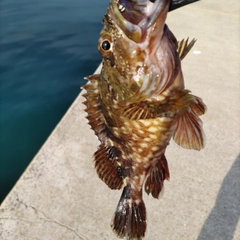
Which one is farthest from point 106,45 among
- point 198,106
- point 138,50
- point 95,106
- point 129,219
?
point 129,219

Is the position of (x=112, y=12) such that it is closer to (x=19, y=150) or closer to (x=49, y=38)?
(x=19, y=150)

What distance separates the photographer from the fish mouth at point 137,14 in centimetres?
143

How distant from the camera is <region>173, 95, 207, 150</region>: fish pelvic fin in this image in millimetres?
1805

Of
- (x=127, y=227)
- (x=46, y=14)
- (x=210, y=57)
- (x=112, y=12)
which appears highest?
(x=112, y=12)

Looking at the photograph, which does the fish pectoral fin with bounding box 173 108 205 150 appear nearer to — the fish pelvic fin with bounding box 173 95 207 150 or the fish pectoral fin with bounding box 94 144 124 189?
the fish pelvic fin with bounding box 173 95 207 150

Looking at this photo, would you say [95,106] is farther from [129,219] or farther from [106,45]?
[129,219]

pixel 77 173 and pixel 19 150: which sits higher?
pixel 77 173

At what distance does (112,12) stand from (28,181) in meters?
3.23

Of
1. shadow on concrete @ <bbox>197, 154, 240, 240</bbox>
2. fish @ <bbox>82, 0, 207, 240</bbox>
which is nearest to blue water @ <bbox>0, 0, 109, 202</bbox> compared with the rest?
shadow on concrete @ <bbox>197, 154, 240, 240</bbox>

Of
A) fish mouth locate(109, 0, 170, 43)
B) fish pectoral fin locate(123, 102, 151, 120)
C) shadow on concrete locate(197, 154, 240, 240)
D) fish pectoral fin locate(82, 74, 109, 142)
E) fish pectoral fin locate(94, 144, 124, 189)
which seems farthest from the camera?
shadow on concrete locate(197, 154, 240, 240)

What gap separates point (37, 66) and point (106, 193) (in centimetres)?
529

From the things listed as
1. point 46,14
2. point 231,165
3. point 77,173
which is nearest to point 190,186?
point 231,165

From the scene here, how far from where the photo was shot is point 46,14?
11.5m

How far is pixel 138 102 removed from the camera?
1.77m
